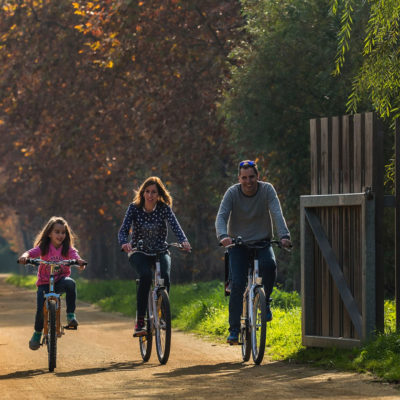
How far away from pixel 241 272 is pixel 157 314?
982mm

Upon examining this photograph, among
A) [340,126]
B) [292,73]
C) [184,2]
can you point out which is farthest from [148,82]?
[340,126]

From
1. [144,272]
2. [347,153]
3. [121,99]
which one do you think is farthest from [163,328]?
[121,99]

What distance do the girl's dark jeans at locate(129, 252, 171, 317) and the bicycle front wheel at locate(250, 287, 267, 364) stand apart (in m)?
1.19

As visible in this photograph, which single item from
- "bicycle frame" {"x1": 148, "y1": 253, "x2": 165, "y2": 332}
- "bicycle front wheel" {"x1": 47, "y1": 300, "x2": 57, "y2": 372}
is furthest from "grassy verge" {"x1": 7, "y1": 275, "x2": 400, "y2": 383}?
"bicycle front wheel" {"x1": 47, "y1": 300, "x2": 57, "y2": 372}

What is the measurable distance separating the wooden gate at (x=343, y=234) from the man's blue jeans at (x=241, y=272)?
666mm

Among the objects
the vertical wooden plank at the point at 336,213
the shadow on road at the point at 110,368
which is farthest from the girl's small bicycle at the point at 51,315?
the vertical wooden plank at the point at 336,213

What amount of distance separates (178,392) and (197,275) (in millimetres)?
20530

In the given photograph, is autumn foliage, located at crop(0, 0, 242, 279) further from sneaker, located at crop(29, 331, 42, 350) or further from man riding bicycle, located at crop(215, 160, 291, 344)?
sneaker, located at crop(29, 331, 42, 350)

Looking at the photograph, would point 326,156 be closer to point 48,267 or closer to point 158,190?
point 158,190

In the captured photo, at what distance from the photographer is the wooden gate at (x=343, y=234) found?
10477 millimetres

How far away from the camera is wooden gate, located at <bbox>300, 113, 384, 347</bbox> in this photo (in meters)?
10.5

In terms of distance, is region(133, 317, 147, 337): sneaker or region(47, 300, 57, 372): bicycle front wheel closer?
region(47, 300, 57, 372): bicycle front wheel

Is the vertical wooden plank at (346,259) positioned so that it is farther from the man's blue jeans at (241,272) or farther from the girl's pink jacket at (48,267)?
the girl's pink jacket at (48,267)

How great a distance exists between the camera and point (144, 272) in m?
11.1
